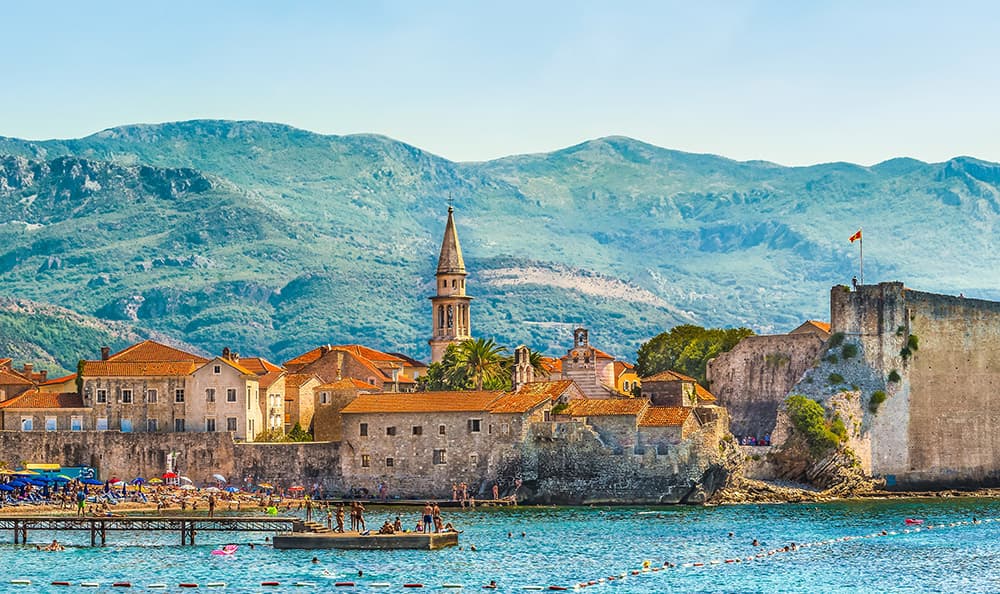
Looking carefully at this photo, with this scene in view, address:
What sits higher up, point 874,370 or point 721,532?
point 874,370

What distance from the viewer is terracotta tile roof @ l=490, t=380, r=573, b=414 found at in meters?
107

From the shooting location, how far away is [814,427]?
4505 inches

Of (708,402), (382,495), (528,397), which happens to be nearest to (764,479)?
(708,402)

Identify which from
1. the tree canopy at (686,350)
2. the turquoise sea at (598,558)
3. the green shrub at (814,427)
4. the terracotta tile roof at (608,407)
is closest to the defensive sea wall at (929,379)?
the green shrub at (814,427)

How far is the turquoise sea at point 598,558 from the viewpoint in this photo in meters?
73.0

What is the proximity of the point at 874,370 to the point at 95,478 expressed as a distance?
47.9m

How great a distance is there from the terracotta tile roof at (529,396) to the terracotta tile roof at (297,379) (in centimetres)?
1895

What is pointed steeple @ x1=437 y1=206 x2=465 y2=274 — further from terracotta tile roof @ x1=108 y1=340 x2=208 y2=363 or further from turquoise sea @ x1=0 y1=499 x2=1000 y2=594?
turquoise sea @ x1=0 y1=499 x2=1000 y2=594

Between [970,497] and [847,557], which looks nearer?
[847,557]

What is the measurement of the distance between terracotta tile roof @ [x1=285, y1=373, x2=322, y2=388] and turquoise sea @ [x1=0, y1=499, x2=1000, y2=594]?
1034 inches

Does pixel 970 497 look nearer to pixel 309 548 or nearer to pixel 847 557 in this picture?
pixel 847 557

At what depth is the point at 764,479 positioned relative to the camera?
376 ft

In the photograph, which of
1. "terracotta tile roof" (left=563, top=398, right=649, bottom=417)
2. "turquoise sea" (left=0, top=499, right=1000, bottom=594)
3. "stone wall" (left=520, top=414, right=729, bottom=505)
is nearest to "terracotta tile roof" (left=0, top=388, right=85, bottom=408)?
"turquoise sea" (left=0, top=499, right=1000, bottom=594)

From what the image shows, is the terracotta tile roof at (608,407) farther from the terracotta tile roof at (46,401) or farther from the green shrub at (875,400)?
the terracotta tile roof at (46,401)
